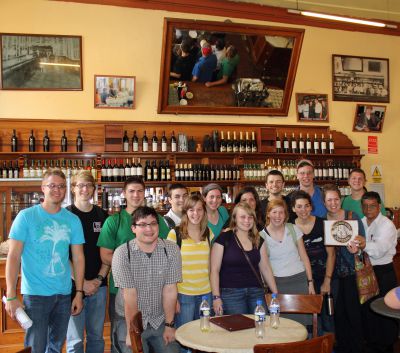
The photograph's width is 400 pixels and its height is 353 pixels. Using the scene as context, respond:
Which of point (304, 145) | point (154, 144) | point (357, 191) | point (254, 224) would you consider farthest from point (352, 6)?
point (254, 224)

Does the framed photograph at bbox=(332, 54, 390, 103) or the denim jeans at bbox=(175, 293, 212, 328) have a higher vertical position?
the framed photograph at bbox=(332, 54, 390, 103)

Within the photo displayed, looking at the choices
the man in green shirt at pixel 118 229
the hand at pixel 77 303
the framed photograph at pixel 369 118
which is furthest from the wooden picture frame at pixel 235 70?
the hand at pixel 77 303

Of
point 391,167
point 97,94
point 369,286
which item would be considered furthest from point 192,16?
point 369,286

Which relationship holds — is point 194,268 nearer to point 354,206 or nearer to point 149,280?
point 149,280

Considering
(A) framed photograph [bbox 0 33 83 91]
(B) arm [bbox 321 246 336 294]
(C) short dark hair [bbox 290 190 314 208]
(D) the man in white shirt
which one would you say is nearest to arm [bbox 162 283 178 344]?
(C) short dark hair [bbox 290 190 314 208]

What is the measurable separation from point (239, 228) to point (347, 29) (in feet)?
21.3

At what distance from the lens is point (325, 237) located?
14.0 ft

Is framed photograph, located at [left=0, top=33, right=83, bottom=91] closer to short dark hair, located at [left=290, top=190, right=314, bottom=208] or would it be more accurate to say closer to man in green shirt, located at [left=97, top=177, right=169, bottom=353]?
man in green shirt, located at [left=97, top=177, right=169, bottom=353]

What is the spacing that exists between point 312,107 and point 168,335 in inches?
248

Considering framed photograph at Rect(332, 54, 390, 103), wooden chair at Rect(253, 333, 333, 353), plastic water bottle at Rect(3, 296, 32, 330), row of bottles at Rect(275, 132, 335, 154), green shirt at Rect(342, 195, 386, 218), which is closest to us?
wooden chair at Rect(253, 333, 333, 353)

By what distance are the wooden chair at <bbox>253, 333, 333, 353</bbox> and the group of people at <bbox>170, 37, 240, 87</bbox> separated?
19.5 ft

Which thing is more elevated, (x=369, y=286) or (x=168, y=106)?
(x=168, y=106)

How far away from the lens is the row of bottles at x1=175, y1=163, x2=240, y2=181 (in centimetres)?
754

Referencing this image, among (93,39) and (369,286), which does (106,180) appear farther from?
(369,286)
